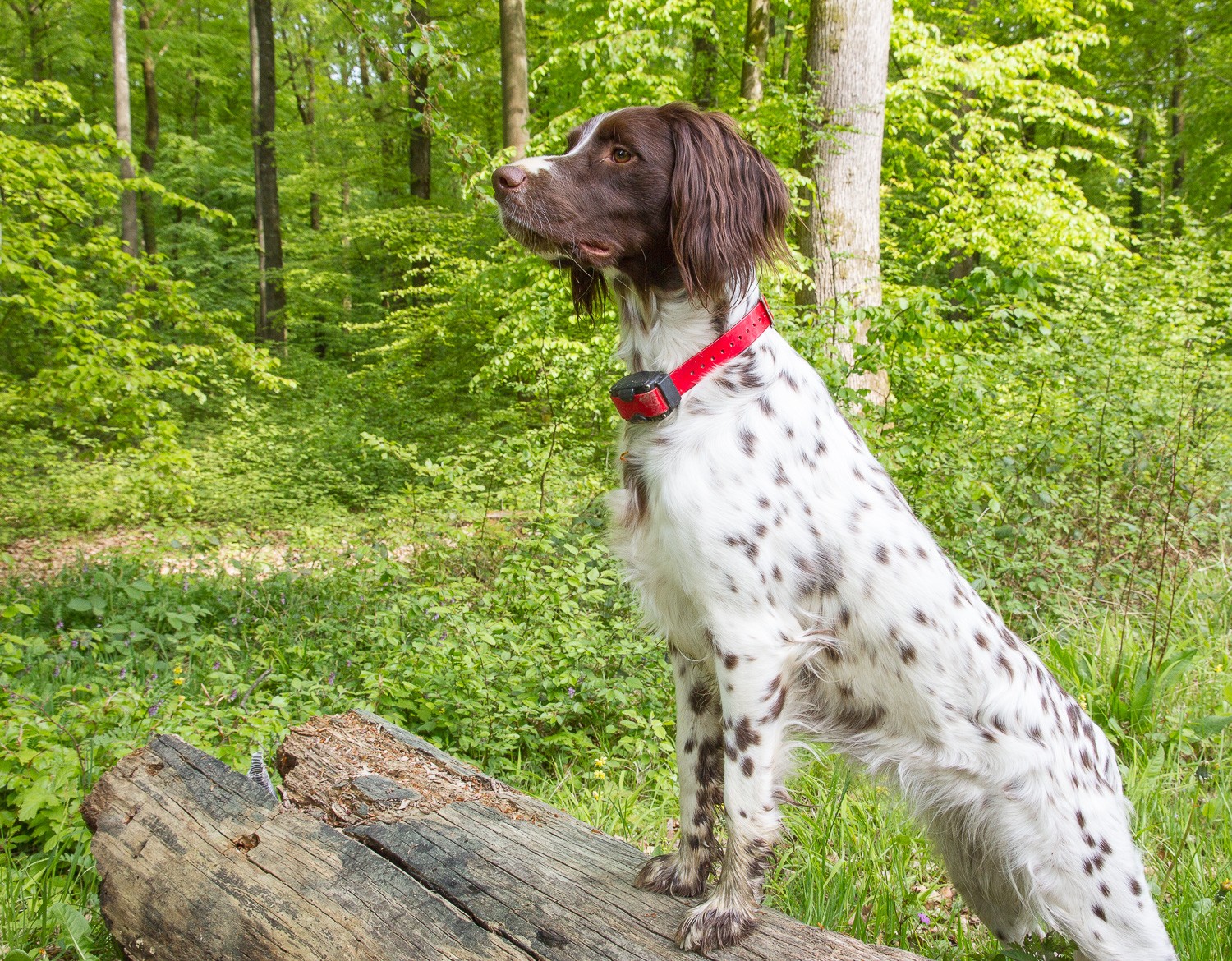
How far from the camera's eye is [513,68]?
9.80 meters

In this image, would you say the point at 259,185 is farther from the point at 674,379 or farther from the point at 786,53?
the point at 674,379

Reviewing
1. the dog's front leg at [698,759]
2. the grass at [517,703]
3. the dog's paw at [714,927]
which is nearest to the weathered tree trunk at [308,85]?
the grass at [517,703]

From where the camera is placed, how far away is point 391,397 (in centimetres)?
1327

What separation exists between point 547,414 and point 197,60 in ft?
49.8

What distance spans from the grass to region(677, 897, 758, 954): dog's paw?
45 centimetres

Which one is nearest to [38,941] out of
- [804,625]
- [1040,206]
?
[804,625]

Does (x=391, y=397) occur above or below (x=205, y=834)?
below

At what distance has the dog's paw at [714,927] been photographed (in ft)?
6.43

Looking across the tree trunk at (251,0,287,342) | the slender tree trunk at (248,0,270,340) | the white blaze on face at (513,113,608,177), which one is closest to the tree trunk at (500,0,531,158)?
the white blaze on face at (513,113,608,177)

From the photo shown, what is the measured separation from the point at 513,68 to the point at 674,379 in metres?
8.87

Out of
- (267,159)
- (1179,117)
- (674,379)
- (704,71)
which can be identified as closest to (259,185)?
(267,159)

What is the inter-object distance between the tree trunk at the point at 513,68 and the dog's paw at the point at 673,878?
8.87 meters

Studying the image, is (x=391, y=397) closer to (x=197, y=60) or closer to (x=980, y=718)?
(x=197, y=60)

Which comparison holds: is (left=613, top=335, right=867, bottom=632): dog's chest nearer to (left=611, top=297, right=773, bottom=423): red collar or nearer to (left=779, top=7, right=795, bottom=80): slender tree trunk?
(left=611, top=297, right=773, bottom=423): red collar
